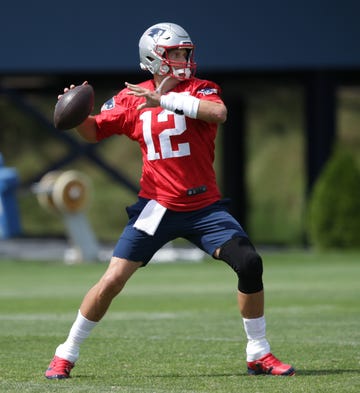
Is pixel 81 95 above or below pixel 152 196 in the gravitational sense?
above

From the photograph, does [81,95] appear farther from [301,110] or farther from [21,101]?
[301,110]

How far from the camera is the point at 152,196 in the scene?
24.7ft

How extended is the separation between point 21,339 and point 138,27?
48.3 feet

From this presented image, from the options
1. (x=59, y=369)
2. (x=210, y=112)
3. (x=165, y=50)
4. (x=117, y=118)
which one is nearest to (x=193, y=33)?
(x=117, y=118)

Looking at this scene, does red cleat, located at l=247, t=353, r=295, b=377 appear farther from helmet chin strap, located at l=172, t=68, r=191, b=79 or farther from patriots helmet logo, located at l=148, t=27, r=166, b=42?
patriots helmet logo, located at l=148, t=27, r=166, b=42

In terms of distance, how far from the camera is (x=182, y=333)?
9883 millimetres

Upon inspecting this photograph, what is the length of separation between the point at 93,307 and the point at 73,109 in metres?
1.19

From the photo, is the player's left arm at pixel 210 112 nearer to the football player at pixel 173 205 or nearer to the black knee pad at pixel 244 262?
the football player at pixel 173 205

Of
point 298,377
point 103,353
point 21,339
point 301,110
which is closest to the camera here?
point 298,377

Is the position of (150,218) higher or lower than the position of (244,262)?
higher

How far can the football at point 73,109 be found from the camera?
7.46 metres

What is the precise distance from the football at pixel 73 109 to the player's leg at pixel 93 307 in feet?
2.85

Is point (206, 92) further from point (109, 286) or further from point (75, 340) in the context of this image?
point (75, 340)

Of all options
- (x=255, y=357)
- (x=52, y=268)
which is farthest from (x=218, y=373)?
(x=52, y=268)
